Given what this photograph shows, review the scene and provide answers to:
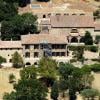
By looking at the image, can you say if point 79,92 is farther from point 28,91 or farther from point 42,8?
point 42,8

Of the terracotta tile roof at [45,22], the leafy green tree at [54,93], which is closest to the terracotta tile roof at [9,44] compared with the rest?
the terracotta tile roof at [45,22]

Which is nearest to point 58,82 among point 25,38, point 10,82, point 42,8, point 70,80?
point 70,80

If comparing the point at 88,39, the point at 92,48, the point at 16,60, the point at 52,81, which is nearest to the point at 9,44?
the point at 16,60

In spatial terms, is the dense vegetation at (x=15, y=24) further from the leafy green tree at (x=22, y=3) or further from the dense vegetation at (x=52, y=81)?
the dense vegetation at (x=52, y=81)

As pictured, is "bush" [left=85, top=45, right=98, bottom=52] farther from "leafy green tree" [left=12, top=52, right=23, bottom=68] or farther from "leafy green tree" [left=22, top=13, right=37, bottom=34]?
"leafy green tree" [left=12, top=52, right=23, bottom=68]

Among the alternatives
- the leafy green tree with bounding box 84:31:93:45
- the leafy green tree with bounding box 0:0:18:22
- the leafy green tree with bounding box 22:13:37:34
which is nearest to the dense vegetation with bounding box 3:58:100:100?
the leafy green tree with bounding box 84:31:93:45

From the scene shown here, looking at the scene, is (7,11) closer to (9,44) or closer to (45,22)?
(45,22)
